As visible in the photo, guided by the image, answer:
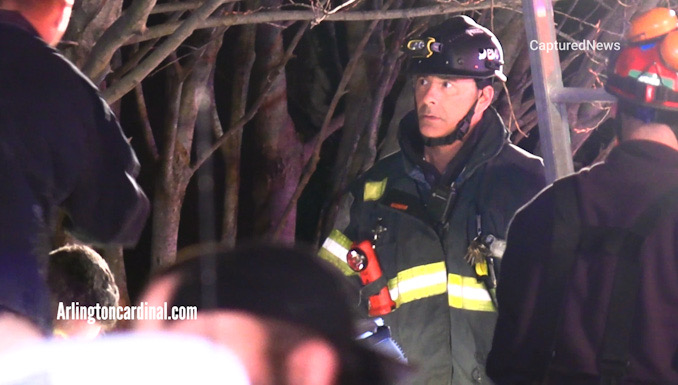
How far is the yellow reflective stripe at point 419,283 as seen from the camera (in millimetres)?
3766

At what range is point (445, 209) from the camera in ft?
12.5

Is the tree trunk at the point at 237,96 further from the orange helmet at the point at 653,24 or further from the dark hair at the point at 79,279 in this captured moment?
the orange helmet at the point at 653,24

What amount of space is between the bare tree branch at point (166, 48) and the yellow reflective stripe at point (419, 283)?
5.67 ft

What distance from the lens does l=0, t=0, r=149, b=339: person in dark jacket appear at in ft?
7.64

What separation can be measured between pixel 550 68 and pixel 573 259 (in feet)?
3.35

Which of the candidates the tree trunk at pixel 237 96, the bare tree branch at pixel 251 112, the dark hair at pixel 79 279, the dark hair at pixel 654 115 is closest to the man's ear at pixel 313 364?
the dark hair at pixel 654 115

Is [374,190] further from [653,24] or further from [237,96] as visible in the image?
[237,96]

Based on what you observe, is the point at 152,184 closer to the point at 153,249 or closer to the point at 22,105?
the point at 153,249

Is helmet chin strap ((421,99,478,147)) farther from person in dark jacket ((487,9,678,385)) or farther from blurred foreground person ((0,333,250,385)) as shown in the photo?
blurred foreground person ((0,333,250,385))

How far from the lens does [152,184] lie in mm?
6703

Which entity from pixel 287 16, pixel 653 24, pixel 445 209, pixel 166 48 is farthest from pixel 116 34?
pixel 653 24

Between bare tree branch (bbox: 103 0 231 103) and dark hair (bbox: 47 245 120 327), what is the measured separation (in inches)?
63.3

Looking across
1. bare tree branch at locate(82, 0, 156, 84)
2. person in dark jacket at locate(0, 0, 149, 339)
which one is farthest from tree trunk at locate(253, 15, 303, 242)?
person in dark jacket at locate(0, 0, 149, 339)

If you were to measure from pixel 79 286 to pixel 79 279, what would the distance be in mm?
28
